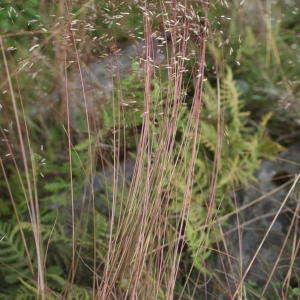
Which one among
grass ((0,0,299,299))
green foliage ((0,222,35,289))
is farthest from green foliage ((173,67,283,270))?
green foliage ((0,222,35,289))

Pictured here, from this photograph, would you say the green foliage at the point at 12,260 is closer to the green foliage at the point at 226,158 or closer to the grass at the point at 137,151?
the grass at the point at 137,151

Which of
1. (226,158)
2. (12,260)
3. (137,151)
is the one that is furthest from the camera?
(226,158)

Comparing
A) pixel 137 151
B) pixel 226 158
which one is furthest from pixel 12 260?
pixel 226 158

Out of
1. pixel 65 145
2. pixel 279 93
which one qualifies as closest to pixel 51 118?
pixel 65 145

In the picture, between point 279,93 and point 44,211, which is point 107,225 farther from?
point 279,93

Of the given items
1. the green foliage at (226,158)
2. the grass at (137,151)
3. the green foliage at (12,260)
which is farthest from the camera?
the green foliage at (226,158)

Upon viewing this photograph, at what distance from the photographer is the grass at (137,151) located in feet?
4.39

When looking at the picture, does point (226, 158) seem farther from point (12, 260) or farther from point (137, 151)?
point (12, 260)

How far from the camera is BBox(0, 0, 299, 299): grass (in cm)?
134

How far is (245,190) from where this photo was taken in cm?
220

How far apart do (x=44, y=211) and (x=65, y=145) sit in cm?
50

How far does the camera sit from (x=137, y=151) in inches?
63.0

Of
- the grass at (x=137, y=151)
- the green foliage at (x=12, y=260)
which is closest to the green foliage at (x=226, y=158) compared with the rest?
the grass at (x=137, y=151)

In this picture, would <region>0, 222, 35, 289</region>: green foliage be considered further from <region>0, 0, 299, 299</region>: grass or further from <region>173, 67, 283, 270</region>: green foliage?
<region>173, 67, 283, 270</region>: green foliage
